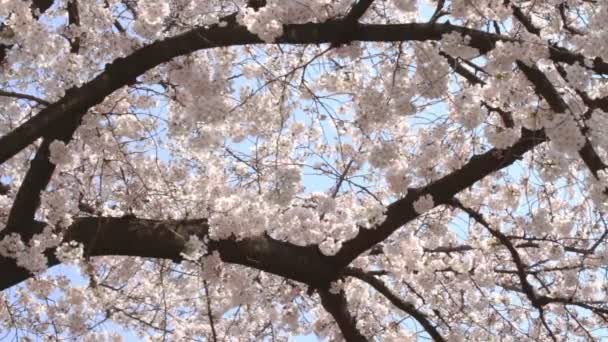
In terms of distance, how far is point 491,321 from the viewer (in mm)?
6371

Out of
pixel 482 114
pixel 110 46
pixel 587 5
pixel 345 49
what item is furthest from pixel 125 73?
pixel 587 5

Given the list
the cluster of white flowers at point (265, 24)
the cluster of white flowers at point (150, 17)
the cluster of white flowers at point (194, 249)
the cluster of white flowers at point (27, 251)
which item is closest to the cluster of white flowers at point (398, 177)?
the cluster of white flowers at point (194, 249)

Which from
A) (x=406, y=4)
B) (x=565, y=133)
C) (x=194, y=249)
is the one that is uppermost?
(x=406, y=4)

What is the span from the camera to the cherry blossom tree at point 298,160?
416cm

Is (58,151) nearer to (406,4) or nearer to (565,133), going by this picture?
(406,4)

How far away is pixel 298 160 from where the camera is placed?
22.7 feet

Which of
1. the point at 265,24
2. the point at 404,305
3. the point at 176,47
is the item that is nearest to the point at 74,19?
the point at 176,47

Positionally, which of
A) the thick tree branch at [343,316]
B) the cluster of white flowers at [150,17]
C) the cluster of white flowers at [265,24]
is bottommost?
the thick tree branch at [343,316]

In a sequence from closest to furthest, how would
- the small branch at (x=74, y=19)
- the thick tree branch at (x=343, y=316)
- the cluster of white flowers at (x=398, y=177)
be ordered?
the small branch at (x=74, y=19), the cluster of white flowers at (x=398, y=177), the thick tree branch at (x=343, y=316)

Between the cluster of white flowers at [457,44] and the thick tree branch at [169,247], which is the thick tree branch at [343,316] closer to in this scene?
the thick tree branch at [169,247]

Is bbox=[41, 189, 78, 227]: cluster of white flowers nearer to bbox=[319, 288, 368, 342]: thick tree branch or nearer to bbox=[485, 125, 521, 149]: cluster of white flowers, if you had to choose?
bbox=[319, 288, 368, 342]: thick tree branch

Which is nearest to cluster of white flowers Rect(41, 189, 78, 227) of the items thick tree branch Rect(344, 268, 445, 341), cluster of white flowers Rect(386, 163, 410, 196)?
thick tree branch Rect(344, 268, 445, 341)

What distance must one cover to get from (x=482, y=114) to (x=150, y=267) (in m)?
4.20

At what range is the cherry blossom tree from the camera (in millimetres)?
4164
